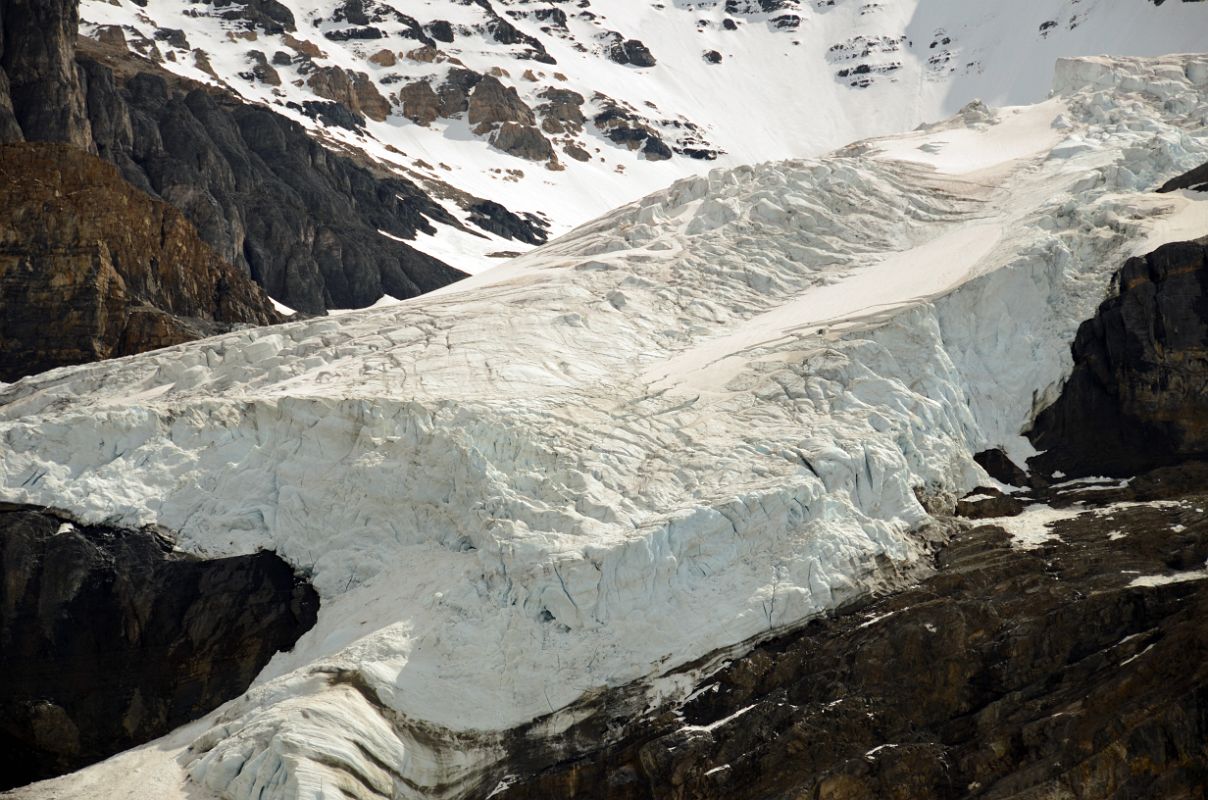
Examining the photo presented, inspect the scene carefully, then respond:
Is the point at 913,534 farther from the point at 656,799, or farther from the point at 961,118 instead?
the point at 961,118

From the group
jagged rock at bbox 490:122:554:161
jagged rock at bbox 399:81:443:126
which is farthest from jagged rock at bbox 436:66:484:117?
jagged rock at bbox 490:122:554:161

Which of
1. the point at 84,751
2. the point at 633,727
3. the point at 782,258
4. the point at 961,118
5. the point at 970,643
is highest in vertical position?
the point at 961,118

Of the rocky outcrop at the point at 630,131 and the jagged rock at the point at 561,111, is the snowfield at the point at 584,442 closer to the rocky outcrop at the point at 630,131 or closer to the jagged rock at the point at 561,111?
the jagged rock at the point at 561,111

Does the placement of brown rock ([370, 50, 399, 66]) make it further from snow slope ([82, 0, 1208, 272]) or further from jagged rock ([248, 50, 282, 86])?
jagged rock ([248, 50, 282, 86])

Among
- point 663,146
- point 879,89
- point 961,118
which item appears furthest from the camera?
point 879,89

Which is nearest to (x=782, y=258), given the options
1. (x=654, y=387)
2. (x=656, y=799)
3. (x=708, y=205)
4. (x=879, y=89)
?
(x=708, y=205)

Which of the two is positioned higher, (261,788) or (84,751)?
(261,788)

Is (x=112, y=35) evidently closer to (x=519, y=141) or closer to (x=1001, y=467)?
(x=519, y=141)
